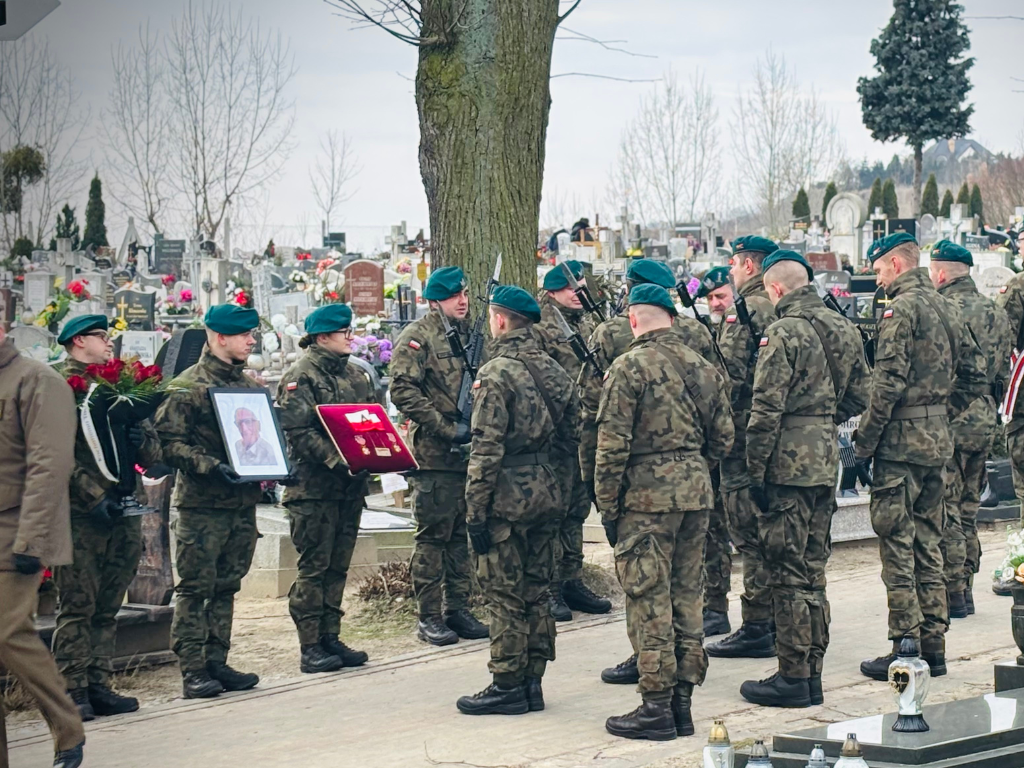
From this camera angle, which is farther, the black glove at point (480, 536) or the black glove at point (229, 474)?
the black glove at point (229, 474)

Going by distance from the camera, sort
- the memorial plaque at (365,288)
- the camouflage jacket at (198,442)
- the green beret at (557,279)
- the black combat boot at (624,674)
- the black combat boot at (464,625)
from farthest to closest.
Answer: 1. the memorial plaque at (365,288)
2. the green beret at (557,279)
3. the black combat boot at (464,625)
4. the black combat boot at (624,674)
5. the camouflage jacket at (198,442)

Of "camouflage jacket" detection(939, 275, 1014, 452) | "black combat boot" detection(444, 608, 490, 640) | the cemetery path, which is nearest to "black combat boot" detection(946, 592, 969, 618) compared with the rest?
the cemetery path

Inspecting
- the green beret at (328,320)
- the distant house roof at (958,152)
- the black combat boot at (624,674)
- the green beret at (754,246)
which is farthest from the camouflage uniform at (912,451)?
the distant house roof at (958,152)

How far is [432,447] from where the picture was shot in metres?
8.80

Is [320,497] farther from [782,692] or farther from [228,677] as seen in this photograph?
[782,692]

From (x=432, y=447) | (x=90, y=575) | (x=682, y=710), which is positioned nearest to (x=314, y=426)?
(x=432, y=447)

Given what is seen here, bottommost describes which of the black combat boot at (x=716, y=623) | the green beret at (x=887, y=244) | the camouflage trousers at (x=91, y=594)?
the black combat boot at (x=716, y=623)

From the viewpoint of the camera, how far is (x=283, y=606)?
10.1 meters

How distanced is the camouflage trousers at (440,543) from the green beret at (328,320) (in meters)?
1.15

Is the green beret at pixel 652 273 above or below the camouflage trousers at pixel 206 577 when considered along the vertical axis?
above

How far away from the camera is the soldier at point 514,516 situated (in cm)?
714

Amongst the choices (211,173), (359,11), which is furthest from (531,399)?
(211,173)

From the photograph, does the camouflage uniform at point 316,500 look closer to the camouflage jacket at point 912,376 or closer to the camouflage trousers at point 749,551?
the camouflage trousers at point 749,551

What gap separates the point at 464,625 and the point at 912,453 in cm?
314
